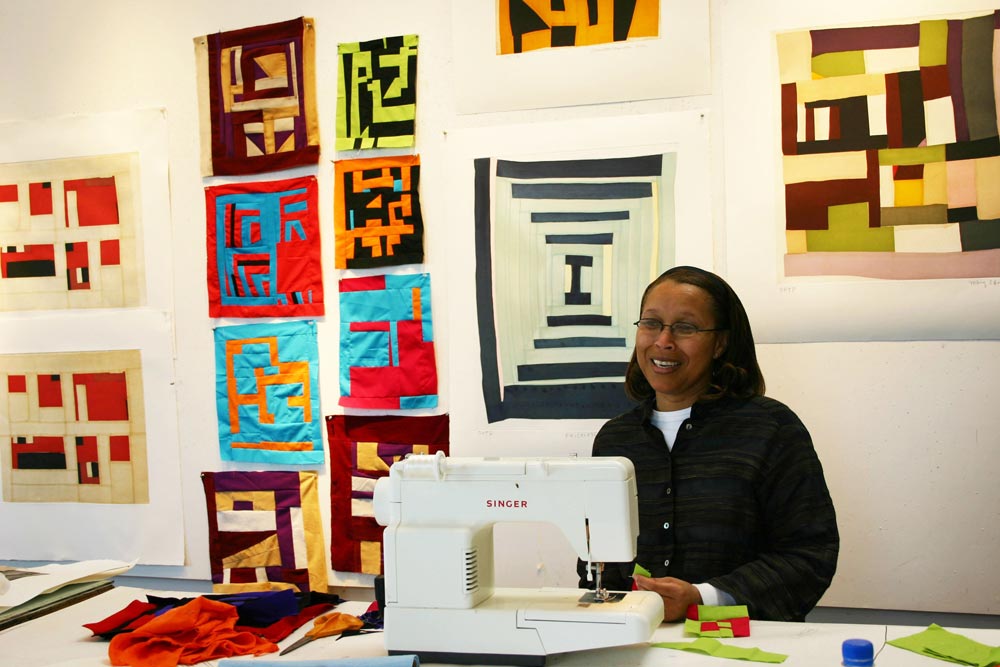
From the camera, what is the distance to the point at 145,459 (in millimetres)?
3195

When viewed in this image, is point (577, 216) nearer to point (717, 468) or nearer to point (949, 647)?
point (717, 468)

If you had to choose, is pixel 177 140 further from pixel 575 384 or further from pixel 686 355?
pixel 686 355

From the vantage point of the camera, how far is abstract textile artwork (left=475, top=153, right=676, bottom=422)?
2.71 metres

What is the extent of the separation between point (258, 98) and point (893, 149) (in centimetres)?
187

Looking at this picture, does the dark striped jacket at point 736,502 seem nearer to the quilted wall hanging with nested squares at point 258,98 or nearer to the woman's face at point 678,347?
the woman's face at point 678,347

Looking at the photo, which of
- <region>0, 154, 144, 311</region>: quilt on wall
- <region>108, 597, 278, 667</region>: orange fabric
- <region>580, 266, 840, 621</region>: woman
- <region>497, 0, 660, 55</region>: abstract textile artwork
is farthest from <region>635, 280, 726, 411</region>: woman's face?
<region>0, 154, 144, 311</region>: quilt on wall

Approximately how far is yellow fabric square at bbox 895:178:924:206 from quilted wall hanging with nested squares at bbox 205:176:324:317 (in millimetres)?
1659

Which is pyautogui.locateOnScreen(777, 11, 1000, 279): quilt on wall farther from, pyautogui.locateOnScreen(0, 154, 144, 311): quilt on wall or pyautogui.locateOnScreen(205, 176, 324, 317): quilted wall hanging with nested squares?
pyautogui.locateOnScreen(0, 154, 144, 311): quilt on wall

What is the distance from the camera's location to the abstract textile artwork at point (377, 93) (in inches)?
114

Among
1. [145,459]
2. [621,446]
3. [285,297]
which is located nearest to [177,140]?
[285,297]

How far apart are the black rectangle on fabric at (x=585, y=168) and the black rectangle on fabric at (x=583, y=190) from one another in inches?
1.0

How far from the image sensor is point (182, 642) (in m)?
1.70

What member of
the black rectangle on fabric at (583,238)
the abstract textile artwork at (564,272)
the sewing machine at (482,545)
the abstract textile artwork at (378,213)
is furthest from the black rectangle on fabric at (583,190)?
the sewing machine at (482,545)

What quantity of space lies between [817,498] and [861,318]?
0.71 metres
